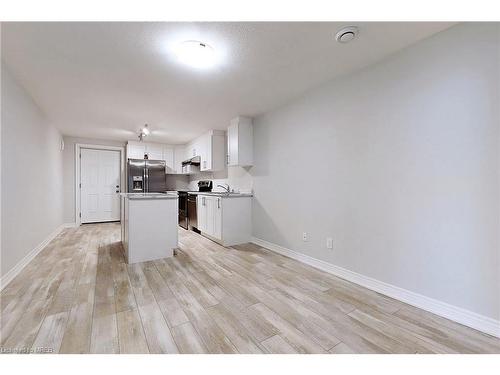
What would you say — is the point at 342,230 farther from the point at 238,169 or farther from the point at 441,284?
the point at 238,169

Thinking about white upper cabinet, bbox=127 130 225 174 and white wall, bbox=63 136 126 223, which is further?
white wall, bbox=63 136 126 223

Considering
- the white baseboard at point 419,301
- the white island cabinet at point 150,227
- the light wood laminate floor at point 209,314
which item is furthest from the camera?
the white island cabinet at point 150,227

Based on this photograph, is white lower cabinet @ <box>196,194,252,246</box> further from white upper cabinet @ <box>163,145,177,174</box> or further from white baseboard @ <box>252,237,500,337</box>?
white upper cabinet @ <box>163,145,177,174</box>

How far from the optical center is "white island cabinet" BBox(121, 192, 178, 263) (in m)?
3.00

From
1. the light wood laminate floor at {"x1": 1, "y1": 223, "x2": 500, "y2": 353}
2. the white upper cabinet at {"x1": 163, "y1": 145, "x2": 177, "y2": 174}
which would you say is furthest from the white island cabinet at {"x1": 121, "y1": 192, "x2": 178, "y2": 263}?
the white upper cabinet at {"x1": 163, "y1": 145, "x2": 177, "y2": 174}

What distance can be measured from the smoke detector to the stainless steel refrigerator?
5.58 m

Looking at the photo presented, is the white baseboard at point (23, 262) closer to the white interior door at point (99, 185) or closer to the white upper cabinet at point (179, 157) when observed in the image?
the white interior door at point (99, 185)

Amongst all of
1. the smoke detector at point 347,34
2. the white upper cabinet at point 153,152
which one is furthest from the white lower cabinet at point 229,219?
the white upper cabinet at point 153,152

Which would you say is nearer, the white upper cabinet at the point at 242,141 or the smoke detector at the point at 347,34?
the smoke detector at the point at 347,34

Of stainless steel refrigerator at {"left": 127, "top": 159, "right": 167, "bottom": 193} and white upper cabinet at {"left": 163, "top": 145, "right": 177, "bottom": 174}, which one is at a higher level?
white upper cabinet at {"left": 163, "top": 145, "right": 177, "bottom": 174}

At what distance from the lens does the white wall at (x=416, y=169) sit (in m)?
1.62

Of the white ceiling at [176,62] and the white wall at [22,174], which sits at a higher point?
the white ceiling at [176,62]

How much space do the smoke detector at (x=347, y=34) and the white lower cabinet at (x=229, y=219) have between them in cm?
277

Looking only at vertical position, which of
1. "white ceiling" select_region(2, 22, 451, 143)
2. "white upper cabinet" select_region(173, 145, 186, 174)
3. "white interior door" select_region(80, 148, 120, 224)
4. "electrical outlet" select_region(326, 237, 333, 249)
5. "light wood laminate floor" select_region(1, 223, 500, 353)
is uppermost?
"white ceiling" select_region(2, 22, 451, 143)
